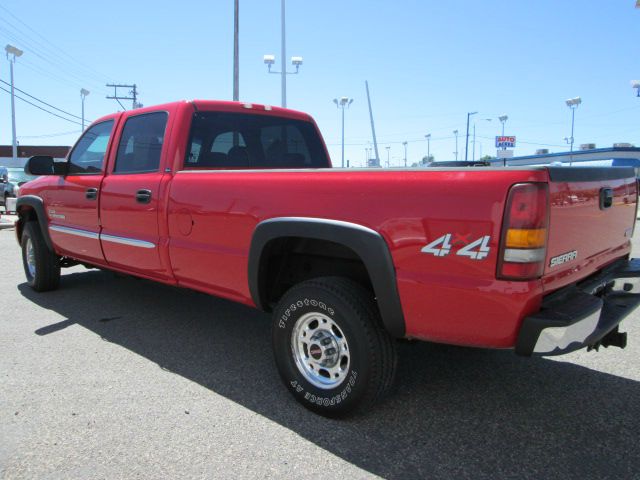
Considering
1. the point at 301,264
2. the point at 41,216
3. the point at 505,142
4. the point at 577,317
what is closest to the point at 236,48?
the point at 41,216

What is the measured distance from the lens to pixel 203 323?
4.68m

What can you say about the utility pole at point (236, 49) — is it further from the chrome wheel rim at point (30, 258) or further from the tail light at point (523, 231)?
the tail light at point (523, 231)

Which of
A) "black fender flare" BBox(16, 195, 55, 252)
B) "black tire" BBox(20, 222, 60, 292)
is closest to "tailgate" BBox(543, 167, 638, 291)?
"black fender flare" BBox(16, 195, 55, 252)

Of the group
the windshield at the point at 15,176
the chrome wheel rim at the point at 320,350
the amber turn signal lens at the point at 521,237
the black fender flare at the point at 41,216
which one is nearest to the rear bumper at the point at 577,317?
the amber turn signal lens at the point at 521,237

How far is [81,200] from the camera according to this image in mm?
4719

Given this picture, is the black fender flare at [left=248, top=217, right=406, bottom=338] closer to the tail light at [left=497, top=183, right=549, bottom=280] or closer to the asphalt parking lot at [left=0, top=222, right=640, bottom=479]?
the tail light at [left=497, top=183, right=549, bottom=280]

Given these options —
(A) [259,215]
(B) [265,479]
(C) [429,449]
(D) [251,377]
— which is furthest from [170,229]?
(C) [429,449]

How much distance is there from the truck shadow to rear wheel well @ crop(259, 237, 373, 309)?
0.67 metres

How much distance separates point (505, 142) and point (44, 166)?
78580mm

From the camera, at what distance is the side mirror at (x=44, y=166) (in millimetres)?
4875

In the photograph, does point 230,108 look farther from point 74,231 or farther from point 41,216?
point 41,216

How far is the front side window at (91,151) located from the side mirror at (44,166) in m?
0.10

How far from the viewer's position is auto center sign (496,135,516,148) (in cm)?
7525

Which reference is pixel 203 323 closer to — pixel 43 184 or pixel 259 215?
pixel 259 215
